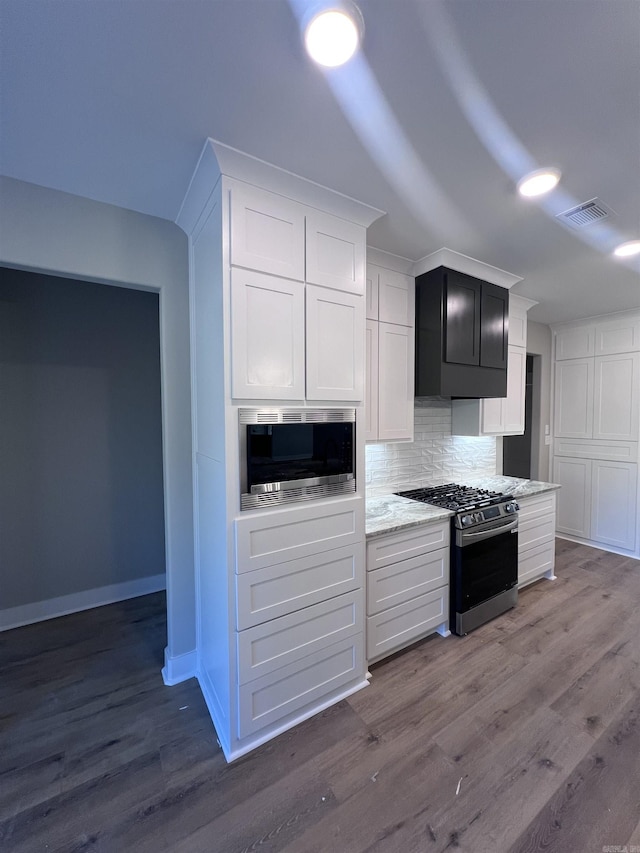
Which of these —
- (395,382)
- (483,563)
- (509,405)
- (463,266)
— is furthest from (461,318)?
(483,563)

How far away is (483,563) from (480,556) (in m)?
0.07

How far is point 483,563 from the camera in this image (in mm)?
2523

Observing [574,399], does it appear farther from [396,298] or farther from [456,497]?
[396,298]

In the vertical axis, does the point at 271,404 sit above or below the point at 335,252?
below

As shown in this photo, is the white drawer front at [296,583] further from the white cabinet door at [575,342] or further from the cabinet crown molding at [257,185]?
the white cabinet door at [575,342]

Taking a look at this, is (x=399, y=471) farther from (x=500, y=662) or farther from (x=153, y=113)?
Result: (x=153, y=113)

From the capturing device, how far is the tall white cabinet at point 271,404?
1.54m

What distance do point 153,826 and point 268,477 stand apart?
1398mm

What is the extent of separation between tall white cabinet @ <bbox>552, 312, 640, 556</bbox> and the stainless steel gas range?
6.89ft

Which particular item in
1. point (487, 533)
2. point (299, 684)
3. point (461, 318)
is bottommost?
point (299, 684)

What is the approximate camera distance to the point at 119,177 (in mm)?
1633

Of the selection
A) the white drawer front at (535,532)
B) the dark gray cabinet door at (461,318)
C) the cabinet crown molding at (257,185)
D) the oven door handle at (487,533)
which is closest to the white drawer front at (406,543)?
the oven door handle at (487,533)

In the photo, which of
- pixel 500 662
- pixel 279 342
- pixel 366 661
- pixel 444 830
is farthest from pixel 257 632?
pixel 500 662

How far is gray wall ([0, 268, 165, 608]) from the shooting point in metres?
2.58
